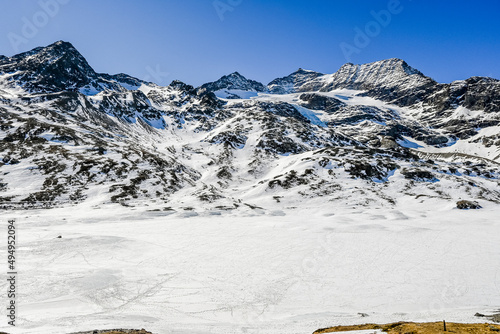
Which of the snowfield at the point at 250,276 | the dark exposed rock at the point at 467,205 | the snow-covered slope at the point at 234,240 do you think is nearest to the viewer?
the snowfield at the point at 250,276

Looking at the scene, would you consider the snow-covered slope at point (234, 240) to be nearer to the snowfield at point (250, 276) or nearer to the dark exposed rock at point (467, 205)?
the snowfield at point (250, 276)

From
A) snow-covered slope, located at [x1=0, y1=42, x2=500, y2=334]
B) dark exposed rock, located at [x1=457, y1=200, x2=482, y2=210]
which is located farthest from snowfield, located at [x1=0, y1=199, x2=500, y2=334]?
dark exposed rock, located at [x1=457, y1=200, x2=482, y2=210]

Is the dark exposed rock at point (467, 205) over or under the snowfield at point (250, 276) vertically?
over

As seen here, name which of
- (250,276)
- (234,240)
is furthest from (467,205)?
(250,276)

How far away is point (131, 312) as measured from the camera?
792 inches

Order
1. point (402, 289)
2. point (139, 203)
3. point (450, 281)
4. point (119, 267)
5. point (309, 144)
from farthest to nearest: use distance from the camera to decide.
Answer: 1. point (309, 144)
2. point (139, 203)
3. point (119, 267)
4. point (450, 281)
5. point (402, 289)

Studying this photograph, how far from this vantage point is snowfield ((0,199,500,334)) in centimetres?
1964

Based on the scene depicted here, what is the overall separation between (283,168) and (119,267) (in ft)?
314

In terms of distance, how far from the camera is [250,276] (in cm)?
2817

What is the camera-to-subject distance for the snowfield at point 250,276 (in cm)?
1964

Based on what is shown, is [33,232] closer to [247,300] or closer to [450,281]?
[247,300]

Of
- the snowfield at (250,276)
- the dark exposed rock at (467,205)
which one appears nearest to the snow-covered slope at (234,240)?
the snowfield at (250,276)

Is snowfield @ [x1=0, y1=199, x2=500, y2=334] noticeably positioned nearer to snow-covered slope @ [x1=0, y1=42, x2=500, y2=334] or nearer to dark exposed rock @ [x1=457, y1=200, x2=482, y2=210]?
snow-covered slope @ [x1=0, y1=42, x2=500, y2=334]

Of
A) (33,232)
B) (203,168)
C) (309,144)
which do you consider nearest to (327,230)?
(33,232)
